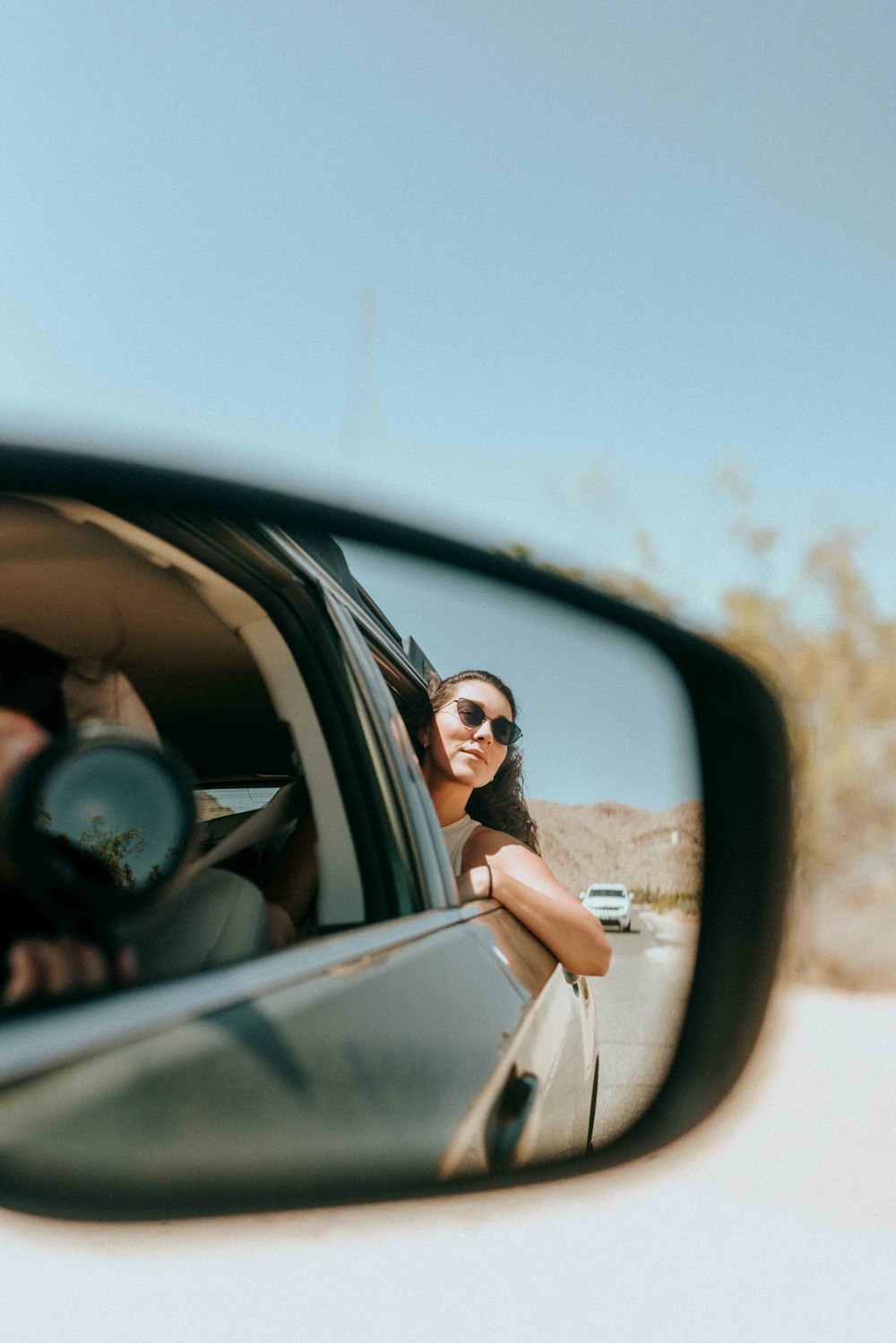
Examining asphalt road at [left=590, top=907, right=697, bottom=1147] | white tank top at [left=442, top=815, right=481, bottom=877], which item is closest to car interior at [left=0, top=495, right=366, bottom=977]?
white tank top at [left=442, top=815, right=481, bottom=877]

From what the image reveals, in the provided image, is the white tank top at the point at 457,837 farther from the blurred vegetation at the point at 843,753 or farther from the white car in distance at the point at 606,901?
the blurred vegetation at the point at 843,753

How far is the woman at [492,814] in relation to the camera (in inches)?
69.2

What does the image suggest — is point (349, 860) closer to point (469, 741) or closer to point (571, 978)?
point (469, 741)

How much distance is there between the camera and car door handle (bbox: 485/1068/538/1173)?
1370 mm

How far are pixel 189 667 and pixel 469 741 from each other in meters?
0.44

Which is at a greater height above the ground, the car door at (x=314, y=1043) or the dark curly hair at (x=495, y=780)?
the dark curly hair at (x=495, y=780)

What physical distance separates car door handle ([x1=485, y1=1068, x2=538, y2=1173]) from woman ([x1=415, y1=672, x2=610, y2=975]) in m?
0.28

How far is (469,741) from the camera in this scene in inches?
72.2

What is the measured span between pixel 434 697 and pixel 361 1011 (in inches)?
27.0

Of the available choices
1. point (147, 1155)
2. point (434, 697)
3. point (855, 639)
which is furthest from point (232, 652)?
point (855, 639)

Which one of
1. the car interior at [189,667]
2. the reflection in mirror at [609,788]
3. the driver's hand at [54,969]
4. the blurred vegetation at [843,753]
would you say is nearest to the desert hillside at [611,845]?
the reflection in mirror at [609,788]

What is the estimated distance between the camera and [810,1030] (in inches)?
541

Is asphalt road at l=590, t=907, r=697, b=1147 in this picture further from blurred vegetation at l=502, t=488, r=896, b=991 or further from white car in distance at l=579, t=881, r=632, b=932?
blurred vegetation at l=502, t=488, r=896, b=991

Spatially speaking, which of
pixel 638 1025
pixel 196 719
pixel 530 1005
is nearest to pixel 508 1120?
pixel 530 1005
